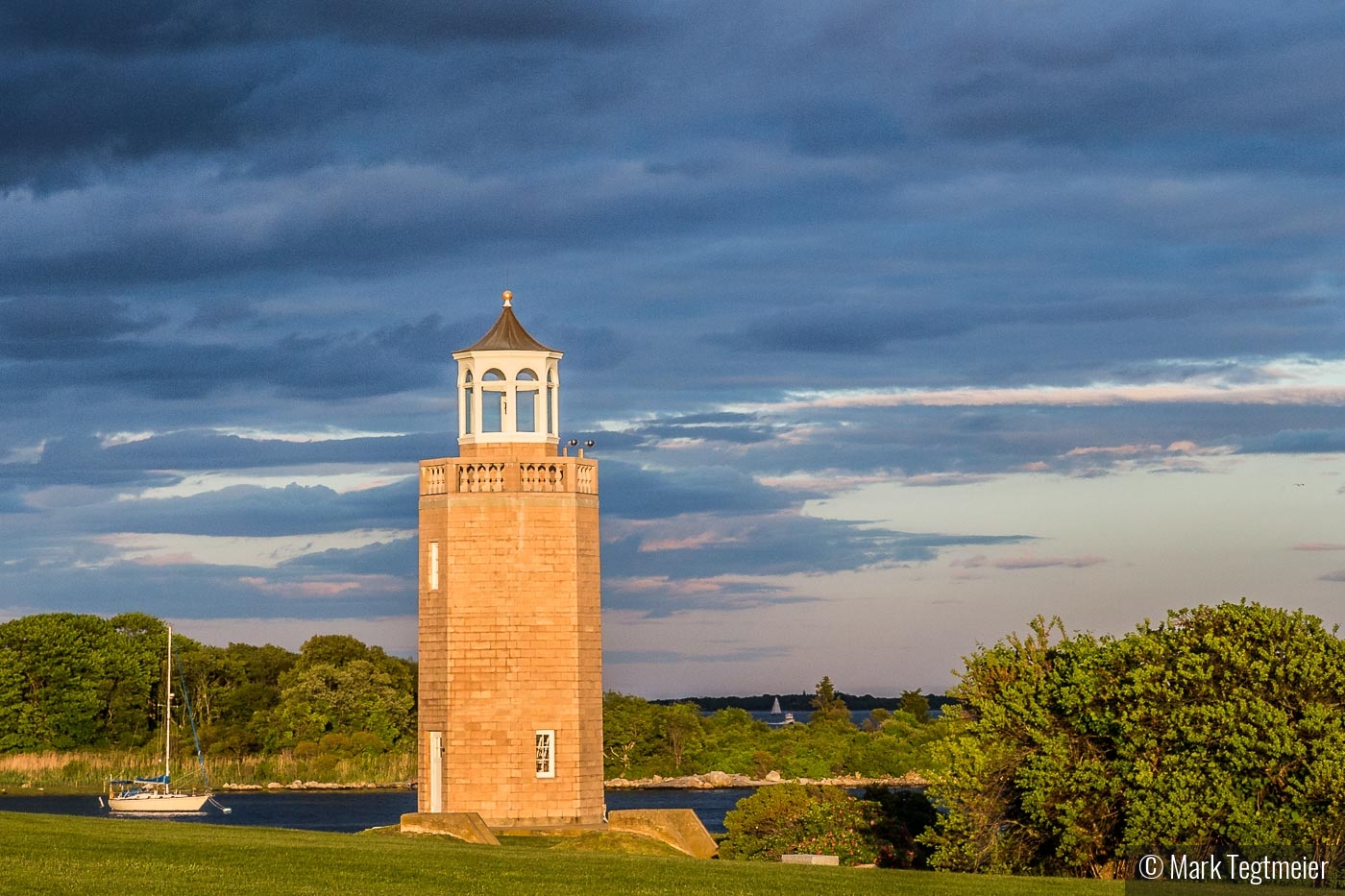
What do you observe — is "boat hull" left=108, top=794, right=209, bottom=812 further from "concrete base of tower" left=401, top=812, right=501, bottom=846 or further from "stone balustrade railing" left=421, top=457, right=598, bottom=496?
"concrete base of tower" left=401, top=812, right=501, bottom=846

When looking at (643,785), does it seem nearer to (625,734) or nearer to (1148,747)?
(625,734)

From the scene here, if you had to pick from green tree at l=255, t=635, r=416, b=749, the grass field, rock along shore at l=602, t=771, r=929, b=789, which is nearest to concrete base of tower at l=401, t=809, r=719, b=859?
the grass field

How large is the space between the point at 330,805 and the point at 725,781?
95.6 feet

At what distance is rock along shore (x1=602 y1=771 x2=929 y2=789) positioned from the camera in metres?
108

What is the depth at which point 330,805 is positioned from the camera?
89.8m

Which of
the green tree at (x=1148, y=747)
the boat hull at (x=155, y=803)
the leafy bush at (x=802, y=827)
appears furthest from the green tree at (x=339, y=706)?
the green tree at (x=1148, y=747)

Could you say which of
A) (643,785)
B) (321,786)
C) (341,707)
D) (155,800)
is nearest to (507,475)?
(155,800)

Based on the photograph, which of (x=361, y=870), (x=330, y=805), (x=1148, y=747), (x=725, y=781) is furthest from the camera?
(x=725, y=781)

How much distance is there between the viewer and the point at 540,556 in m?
Answer: 33.7

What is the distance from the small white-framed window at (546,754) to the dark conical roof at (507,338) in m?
7.63

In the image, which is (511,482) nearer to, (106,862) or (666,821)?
(666,821)

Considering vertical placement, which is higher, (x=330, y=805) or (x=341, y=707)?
(x=341, y=707)

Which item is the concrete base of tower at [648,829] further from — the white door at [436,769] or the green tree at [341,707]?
the green tree at [341,707]

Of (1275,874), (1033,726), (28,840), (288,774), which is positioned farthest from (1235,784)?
(288,774)
